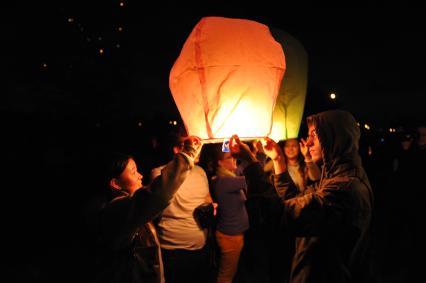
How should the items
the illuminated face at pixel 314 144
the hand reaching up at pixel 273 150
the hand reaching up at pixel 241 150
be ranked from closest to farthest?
1. the hand reaching up at pixel 241 150
2. the illuminated face at pixel 314 144
3. the hand reaching up at pixel 273 150

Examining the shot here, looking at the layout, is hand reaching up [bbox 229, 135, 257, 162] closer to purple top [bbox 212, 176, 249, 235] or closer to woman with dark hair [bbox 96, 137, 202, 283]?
woman with dark hair [bbox 96, 137, 202, 283]

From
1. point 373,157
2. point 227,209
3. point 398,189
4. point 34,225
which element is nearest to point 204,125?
point 227,209

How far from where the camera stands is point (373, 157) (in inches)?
418

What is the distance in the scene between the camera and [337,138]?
205cm

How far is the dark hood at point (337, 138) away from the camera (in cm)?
204

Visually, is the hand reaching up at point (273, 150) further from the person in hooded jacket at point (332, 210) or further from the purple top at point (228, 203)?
the purple top at point (228, 203)

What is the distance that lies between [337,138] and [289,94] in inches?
23.5

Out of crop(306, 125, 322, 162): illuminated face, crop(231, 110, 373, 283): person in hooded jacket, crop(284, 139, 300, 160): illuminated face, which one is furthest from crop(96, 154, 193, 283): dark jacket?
crop(284, 139, 300, 160): illuminated face

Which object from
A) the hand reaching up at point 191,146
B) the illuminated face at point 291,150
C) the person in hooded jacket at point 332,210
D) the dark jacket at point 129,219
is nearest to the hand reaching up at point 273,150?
the person in hooded jacket at point 332,210

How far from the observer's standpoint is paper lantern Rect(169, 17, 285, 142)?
1.81m

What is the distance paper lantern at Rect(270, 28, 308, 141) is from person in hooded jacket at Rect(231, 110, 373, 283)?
325 millimetres

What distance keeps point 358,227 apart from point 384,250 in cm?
449

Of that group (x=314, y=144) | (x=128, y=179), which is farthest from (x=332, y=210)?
(x=128, y=179)

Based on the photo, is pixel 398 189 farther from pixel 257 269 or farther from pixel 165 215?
pixel 165 215
